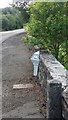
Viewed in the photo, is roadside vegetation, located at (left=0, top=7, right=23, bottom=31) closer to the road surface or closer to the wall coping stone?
the road surface

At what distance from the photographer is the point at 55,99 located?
21.7 feet

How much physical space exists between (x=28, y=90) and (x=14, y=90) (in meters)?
0.42

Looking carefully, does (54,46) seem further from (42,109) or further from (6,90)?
(42,109)

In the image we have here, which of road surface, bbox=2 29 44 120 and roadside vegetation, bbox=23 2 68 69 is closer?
road surface, bbox=2 29 44 120

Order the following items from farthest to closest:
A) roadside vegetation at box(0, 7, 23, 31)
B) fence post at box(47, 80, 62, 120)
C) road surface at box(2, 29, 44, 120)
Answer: roadside vegetation at box(0, 7, 23, 31) → road surface at box(2, 29, 44, 120) → fence post at box(47, 80, 62, 120)

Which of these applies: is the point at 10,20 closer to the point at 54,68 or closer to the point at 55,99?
the point at 54,68

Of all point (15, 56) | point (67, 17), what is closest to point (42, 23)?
point (67, 17)

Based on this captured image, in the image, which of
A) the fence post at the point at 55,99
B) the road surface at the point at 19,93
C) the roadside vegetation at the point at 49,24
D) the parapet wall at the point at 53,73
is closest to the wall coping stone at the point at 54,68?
the parapet wall at the point at 53,73

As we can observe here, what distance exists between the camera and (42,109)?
26.2ft

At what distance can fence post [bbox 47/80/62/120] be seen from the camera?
659cm

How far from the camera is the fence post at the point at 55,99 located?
6594 millimetres

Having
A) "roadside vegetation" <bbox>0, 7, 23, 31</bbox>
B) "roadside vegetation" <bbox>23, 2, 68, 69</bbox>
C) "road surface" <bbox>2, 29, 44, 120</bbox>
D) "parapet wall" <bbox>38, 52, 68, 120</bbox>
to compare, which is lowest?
"roadside vegetation" <bbox>0, 7, 23, 31</bbox>

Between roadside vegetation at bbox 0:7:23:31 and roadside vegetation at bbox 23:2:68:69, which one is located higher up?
roadside vegetation at bbox 23:2:68:69

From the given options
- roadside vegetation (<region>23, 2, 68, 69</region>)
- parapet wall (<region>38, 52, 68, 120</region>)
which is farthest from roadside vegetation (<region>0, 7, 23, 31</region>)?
parapet wall (<region>38, 52, 68, 120</region>)
